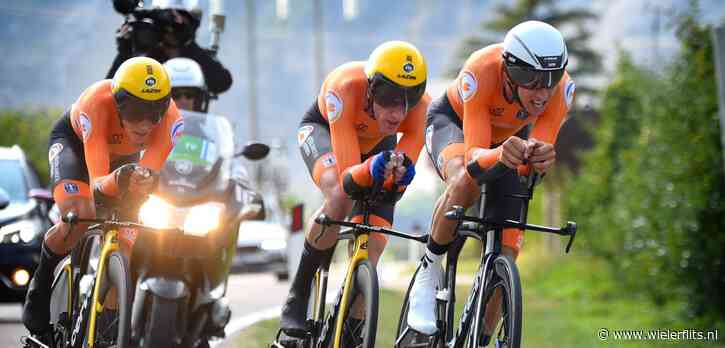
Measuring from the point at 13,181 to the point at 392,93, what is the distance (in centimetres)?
662

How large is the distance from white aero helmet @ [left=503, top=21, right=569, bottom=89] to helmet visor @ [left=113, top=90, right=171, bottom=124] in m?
2.12

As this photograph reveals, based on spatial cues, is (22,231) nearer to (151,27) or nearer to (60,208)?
(151,27)

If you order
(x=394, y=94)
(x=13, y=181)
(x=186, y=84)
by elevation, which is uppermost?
(x=186, y=84)

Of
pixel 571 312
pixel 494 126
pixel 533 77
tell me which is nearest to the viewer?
pixel 533 77

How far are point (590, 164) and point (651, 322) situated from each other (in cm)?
807

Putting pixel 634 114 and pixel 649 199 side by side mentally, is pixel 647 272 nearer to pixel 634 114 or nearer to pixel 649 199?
pixel 649 199

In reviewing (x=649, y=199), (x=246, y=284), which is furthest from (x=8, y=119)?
(x=649, y=199)

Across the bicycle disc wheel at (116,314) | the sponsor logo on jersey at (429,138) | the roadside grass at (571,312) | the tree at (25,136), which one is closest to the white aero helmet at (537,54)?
the sponsor logo on jersey at (429,138)

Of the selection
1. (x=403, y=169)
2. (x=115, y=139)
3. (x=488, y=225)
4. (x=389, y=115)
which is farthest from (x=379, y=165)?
(x=115, y=139)

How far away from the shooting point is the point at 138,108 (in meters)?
7.84

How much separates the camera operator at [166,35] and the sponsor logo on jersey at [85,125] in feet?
9.18

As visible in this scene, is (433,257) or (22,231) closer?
(433,257)

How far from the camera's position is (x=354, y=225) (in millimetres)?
7395

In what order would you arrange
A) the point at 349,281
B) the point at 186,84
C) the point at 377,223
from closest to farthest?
the point at 349,281 → the point at 377,223 → the point at 186,84
